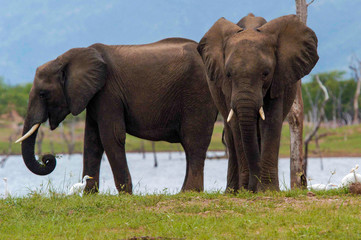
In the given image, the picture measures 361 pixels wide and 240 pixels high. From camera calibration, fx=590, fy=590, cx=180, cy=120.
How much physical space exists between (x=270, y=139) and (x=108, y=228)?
122 inches

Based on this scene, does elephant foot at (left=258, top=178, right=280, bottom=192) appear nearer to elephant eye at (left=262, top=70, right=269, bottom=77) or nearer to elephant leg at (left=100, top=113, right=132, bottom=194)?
elephant eye at (left=262, top=70, right=269, bottom=77)

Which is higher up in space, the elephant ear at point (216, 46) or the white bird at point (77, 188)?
the elephant ear at point (216, 46)

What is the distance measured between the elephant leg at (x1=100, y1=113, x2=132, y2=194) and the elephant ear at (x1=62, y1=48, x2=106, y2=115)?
608 mm

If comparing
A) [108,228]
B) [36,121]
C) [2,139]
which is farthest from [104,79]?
[2,139]

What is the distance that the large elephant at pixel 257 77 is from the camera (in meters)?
8.26

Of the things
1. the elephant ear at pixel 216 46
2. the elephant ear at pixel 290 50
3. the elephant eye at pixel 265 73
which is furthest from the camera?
the elephant ear at pixel 216 46

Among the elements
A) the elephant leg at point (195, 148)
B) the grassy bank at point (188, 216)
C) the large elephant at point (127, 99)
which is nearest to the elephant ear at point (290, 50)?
the grassy bank at point (188, 216)

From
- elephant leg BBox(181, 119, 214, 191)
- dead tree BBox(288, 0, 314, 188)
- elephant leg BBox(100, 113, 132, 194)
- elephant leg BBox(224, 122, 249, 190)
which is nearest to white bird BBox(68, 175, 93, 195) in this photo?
elephant leg BBox(100, 113, 132, 194)

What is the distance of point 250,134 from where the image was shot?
8.34m

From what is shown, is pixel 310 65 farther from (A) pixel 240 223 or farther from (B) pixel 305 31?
(A) pixel 240 223

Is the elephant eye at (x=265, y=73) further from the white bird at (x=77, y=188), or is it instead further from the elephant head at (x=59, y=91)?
the white bird at (x=77, y=188)

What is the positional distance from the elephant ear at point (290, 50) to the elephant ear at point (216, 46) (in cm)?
56

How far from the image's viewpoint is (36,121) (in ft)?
36.4

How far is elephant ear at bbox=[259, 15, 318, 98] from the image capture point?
880 cm
